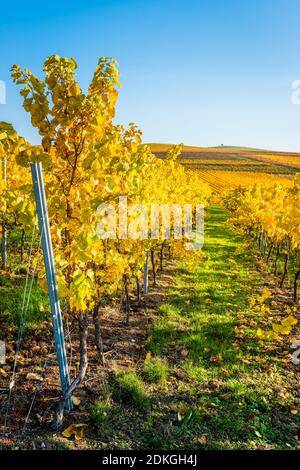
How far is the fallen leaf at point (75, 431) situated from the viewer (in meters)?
3.17

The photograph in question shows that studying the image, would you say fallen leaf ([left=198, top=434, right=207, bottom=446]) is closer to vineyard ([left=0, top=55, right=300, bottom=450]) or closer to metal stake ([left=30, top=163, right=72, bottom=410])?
vineyard ([left=0, top=55, right=300, bottom=450])

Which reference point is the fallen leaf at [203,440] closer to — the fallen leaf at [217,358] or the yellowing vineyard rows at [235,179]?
the fallen leaf at [217,358]

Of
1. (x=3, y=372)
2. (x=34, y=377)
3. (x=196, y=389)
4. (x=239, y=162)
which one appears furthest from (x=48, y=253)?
(x=239, y=162)

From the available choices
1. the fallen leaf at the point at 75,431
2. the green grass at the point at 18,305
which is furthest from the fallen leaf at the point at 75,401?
the green grass at the point at 18,305

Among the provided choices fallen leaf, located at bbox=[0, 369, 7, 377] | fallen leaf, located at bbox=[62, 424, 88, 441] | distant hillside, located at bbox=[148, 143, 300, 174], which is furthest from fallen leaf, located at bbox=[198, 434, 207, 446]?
distant hillside, located at bbox=[148, 143, 300, 174]

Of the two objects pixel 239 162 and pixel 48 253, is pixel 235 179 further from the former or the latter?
pixel 48 253

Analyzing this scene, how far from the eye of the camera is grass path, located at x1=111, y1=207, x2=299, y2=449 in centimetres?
343

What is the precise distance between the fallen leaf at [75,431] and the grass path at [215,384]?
0.39 metres

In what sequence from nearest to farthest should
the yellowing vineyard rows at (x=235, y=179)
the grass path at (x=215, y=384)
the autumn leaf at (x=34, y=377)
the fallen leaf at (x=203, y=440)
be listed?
the fallen leaf at (x=203, y=440), the grass path at (x=215, y=384), the autumn leaf at (x=34, y=377), the yellowing vineyard rows at (x=235, y=179)

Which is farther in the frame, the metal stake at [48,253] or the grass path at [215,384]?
the grass path at [215,384]

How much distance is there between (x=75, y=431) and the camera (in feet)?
10.6

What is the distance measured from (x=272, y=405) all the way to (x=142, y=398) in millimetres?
1681

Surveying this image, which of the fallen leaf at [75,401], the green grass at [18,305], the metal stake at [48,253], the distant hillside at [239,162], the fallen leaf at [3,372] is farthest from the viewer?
the distant hillside at [239,162]

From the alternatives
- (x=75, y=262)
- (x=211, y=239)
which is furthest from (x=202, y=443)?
(x=211, y=239)
